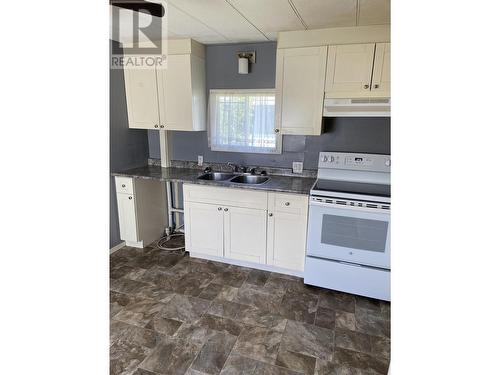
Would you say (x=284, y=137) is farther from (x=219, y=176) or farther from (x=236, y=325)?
(x=236, y=325)

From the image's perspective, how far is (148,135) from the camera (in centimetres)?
367

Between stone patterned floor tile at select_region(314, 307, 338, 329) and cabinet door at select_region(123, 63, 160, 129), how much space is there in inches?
97.9

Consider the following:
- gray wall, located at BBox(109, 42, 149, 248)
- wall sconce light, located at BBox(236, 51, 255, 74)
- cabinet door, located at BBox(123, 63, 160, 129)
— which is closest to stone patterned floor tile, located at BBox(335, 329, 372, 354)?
gray wall, located at BBox(109, 42, 149, 248)

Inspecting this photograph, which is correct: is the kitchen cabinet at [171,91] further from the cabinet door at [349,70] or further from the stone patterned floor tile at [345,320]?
the stone patterned floor tile at [345,320]

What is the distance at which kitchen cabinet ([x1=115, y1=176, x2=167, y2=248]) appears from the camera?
3160 mm

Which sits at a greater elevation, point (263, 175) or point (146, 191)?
point (263, 175)

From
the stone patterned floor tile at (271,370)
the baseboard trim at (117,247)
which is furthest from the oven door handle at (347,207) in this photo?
the baseboard trim at (117,247)

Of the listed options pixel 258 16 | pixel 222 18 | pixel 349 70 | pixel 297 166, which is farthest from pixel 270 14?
pixel 297 166

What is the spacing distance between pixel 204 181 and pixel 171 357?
153 cm

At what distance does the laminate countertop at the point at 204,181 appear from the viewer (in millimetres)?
2668

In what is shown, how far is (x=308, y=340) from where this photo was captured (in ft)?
6.68
